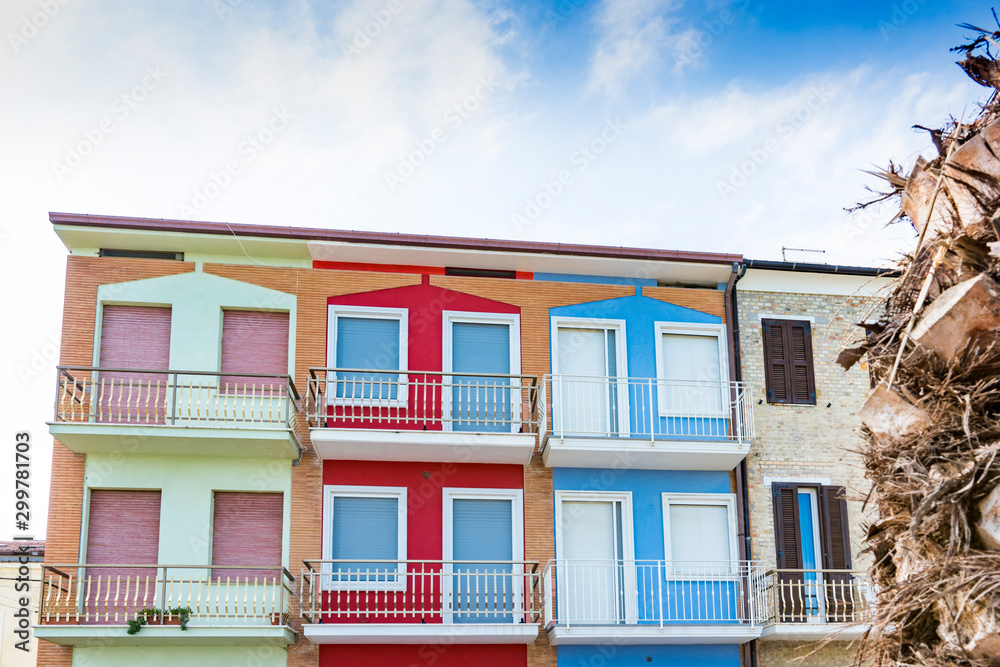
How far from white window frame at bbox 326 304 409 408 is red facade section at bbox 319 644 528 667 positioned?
3.75m

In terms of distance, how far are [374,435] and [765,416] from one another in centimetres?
671

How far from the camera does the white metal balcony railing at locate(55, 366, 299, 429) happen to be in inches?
613

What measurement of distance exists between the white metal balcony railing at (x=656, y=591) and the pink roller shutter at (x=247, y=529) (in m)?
4.30

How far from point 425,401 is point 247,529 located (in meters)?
3.40

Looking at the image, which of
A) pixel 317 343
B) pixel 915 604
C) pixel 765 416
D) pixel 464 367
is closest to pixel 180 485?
pixel 317 343

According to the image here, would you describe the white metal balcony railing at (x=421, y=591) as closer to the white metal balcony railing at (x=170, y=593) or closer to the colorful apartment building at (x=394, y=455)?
the colorful apartment building at (x=394, y=455)

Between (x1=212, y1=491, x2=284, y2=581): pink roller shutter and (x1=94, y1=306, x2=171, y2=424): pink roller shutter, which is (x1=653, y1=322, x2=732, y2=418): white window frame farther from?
(x1=94, y1=306, x2=171, y2=424): pink roller shutter

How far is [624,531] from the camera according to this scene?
16.7 metres

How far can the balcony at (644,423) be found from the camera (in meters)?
16.3

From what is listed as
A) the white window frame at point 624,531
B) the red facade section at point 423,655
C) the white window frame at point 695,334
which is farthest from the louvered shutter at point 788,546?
the red facade section at point 423,655

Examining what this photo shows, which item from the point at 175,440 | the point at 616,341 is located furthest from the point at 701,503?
the point at 175,440

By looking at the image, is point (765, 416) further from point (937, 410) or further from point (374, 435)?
point (937, 410)

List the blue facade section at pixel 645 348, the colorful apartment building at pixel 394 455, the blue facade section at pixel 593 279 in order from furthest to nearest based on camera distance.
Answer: the blue facade section at pixel 593 279 → the blue facade section at pixel 645 348 → the colorful apartment building at pixel 394 455

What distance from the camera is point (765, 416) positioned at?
57.6ft
